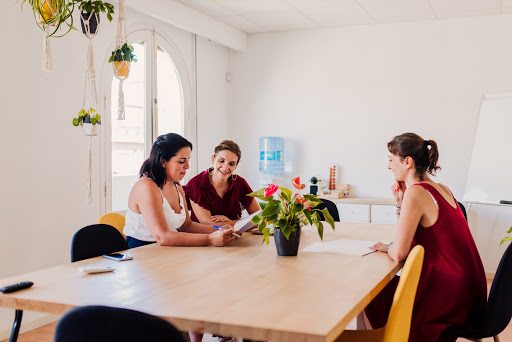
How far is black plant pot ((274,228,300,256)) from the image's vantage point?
2572mm

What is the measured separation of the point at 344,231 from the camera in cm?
350

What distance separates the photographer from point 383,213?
590 centimetres

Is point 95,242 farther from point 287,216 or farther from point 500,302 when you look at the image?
point 500,302

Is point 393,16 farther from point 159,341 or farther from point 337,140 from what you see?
point 159,341

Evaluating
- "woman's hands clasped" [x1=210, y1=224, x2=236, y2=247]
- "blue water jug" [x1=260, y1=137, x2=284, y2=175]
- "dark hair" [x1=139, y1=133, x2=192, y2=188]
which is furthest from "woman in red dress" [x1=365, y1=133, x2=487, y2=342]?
"blue water jug" [x1=260, y1=137, x2=284, y2=175]

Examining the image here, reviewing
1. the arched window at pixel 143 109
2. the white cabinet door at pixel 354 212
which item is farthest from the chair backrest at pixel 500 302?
the white cabinet door at pixel 354 212

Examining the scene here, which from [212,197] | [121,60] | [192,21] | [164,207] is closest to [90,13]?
[121,60]

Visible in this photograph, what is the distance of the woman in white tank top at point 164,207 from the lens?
2867 mm

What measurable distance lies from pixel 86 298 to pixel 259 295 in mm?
577

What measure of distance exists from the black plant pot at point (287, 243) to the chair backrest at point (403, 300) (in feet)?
2.35

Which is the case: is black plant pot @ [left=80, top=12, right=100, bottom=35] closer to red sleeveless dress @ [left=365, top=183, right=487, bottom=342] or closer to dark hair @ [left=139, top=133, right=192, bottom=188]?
dark hair @ [left=139, top=133, right=192, bottom=188]

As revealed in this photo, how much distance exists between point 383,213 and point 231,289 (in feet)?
13.9

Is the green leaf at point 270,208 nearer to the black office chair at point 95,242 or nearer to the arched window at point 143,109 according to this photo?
the black office chair at point 95,242

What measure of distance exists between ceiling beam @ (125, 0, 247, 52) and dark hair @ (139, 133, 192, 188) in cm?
209
